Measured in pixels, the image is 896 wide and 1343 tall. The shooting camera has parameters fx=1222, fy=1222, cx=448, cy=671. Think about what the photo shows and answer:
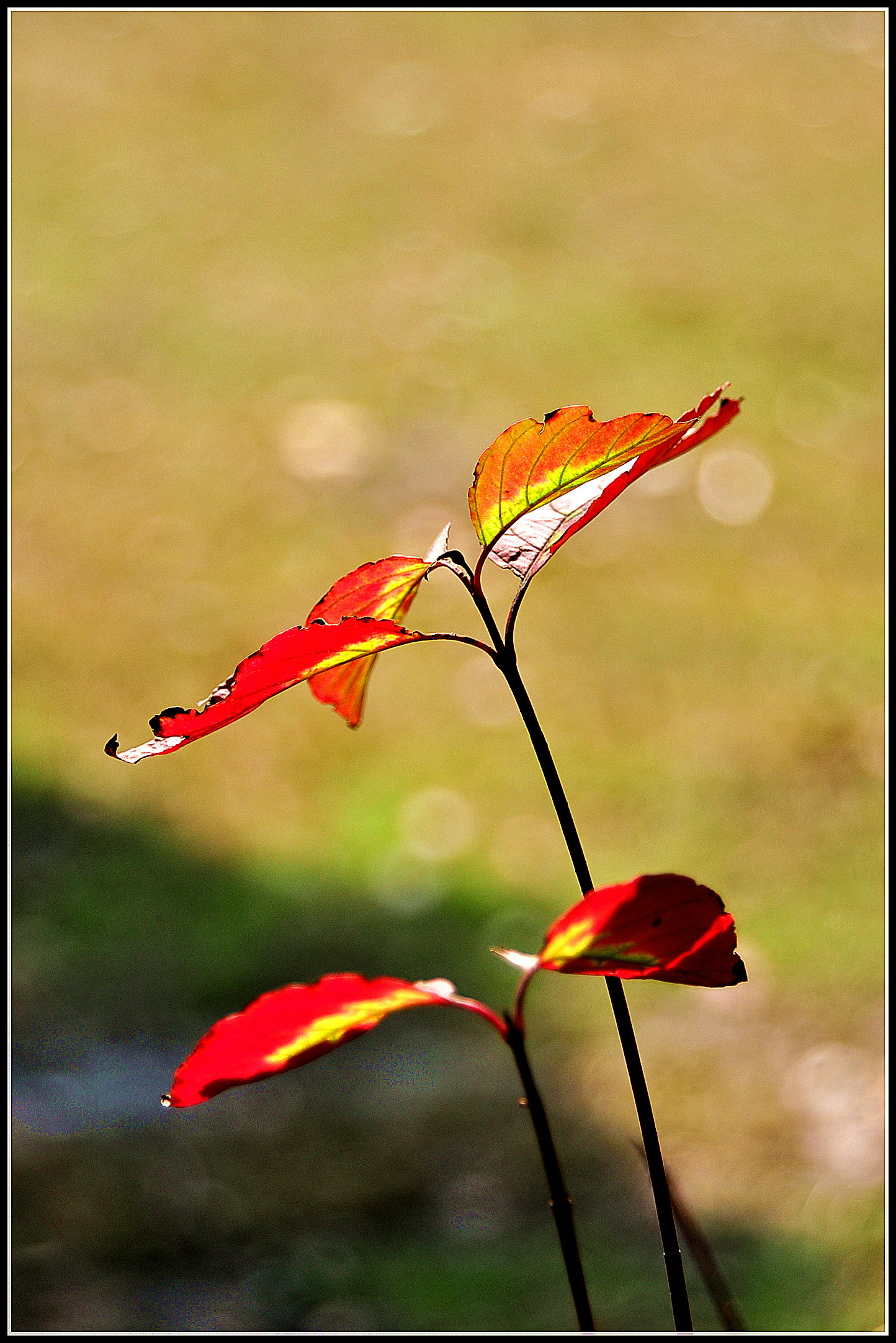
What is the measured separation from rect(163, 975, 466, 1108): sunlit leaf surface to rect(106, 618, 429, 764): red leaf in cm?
7

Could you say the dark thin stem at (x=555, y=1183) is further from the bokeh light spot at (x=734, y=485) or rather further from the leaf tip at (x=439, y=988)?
the bokeh light spot at (x=734, y=485)

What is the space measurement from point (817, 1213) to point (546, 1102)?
0.30 meters

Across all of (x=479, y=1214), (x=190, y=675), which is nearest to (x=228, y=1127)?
(x=479, y=1214)

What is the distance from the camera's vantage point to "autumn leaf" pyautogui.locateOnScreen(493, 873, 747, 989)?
289 millimetres

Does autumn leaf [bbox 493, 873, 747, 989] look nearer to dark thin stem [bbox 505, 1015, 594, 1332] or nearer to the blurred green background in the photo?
dark thin stem [bbox 505, 1015, 594, 1332]

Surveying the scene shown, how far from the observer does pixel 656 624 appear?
7.01 feet

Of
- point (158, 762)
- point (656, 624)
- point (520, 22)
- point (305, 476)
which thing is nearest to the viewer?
point (158, 762)

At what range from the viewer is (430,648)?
2.18 m

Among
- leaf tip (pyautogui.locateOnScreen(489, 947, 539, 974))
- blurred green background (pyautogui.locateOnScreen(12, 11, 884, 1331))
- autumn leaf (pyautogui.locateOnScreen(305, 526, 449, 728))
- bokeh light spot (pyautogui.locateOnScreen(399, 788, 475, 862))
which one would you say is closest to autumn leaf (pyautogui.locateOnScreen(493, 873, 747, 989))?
leaf tip (pyautogui.locateOnScreen(489, 947, 539, 974))

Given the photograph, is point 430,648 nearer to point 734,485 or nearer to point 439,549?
point 734,485

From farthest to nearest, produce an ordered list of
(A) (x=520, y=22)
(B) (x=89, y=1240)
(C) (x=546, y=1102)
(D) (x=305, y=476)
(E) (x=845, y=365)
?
(A) (x=520, y=22), (E) (x=845, y=365), (D) (x=305, y=476), (C) (x=546, y=1102), (B) (x=89, y=1240)

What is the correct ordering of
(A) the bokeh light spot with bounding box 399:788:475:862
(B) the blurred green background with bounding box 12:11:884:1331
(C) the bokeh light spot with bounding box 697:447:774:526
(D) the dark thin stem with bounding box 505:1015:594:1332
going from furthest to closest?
(C) the bokeh light spot with bounding box 697:447:774:526
(A) the bokeh light spot with bounding box 399:788:475:862
(B) the blurred green background with bounding box 12:11:884:1331
(D) the dark thin stem with bounding box 505:1015:594:1332

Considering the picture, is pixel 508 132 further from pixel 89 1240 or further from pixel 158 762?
pixel 89 1240

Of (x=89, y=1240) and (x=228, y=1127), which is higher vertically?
(x=228, y=1127)
